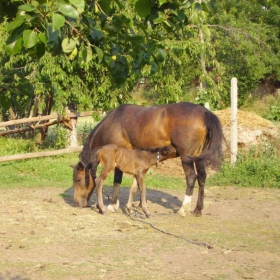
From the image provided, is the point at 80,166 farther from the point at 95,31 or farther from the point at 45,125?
the point at 95,31

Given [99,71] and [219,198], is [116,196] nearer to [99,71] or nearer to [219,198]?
[219,198]

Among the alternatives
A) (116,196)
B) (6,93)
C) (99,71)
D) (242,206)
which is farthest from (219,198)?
(6,93)

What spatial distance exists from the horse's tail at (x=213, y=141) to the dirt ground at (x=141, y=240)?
0.92 m

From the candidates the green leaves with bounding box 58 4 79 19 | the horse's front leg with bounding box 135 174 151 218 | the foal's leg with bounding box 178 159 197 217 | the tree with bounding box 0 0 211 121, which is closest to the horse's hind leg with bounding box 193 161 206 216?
the foal's leg with bounding box 178 159 197 217

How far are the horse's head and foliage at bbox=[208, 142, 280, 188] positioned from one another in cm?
323

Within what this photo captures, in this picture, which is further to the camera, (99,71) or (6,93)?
(99,71)

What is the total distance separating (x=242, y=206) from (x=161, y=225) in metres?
2.08

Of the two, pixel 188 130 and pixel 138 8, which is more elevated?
pixel 138 8

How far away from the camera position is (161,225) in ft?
26.5

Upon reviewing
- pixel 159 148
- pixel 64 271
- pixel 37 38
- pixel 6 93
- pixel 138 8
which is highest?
pixel 138 8

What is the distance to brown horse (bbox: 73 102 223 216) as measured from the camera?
854cm

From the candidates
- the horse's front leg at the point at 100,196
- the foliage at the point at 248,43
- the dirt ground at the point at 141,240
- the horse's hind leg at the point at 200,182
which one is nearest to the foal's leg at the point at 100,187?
the horse's front leg at the point at 100,196

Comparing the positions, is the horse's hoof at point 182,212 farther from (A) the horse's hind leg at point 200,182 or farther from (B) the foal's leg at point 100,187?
(B) the foal's leg at point 100,187

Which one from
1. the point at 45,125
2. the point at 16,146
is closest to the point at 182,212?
the point at 45,125
